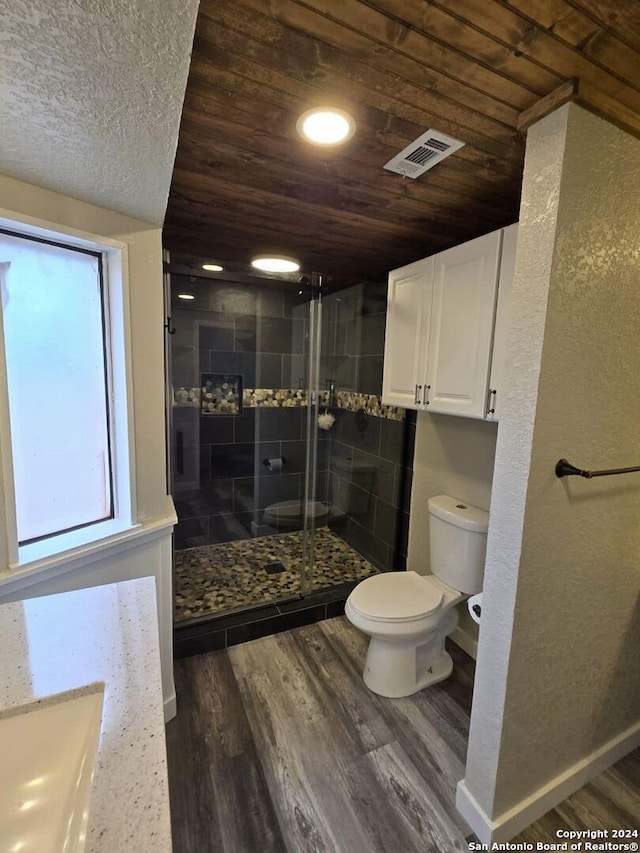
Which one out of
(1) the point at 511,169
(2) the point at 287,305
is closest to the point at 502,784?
(1) the point at 511,169

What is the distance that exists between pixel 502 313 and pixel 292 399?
2079 millimetres

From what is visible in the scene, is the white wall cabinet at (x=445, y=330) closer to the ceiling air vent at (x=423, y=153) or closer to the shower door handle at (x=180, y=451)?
the ceiling air vent at (x=423, y=153)

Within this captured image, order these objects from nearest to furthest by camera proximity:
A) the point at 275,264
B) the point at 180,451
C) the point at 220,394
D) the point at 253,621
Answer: the point at 253,621
the point at 275,264
the point at 180,451
the point at 220,394

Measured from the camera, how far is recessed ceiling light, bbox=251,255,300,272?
94.3 inches

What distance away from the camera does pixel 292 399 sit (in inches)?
130

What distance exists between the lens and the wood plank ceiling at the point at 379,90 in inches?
31.4

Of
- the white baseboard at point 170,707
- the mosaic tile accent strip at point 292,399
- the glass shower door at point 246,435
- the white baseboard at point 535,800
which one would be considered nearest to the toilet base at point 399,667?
the white baseboard at point 535,800

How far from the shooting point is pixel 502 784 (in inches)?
49.4

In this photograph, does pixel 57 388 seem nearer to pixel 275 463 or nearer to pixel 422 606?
pixel 422 606

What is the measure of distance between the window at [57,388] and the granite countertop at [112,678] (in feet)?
1.43

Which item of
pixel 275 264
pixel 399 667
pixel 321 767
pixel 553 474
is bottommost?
pixel 321 767

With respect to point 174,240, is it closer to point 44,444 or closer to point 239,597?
point 44,444

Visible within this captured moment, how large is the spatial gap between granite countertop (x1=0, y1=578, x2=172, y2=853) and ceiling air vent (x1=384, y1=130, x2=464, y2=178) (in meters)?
1.58

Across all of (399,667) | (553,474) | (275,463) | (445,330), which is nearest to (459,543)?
(399,667)
